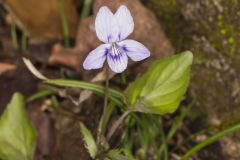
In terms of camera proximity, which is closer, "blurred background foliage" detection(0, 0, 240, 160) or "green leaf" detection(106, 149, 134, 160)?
"green leaf" detection(106, 149, 134, 160)

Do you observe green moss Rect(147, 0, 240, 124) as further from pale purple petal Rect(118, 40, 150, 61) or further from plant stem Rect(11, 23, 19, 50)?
plant stem Rect(11, 23, 19, 50)

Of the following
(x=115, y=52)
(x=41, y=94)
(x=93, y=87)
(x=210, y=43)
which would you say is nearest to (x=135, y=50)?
(x=115, y=52)

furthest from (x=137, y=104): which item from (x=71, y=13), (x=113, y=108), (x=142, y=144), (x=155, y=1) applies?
(x=71, y=13)

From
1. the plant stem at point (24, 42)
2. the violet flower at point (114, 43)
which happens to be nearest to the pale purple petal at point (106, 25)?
the violet flower at point (114, 43)

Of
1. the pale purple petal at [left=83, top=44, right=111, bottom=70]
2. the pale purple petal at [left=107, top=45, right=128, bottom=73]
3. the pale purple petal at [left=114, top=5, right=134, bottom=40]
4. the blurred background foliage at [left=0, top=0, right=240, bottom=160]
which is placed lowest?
the blurred background foliage at [left=0, top=0, right=240, bottom=160]

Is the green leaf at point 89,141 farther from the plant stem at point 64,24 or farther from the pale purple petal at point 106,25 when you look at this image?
the plant stem at point 64,24

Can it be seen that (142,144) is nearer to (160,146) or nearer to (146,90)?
(160,146)

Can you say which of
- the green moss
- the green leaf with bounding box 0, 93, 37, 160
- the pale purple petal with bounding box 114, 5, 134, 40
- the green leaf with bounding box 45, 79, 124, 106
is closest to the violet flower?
the pale purple petal with bounding box 114, 5, 134, 40
